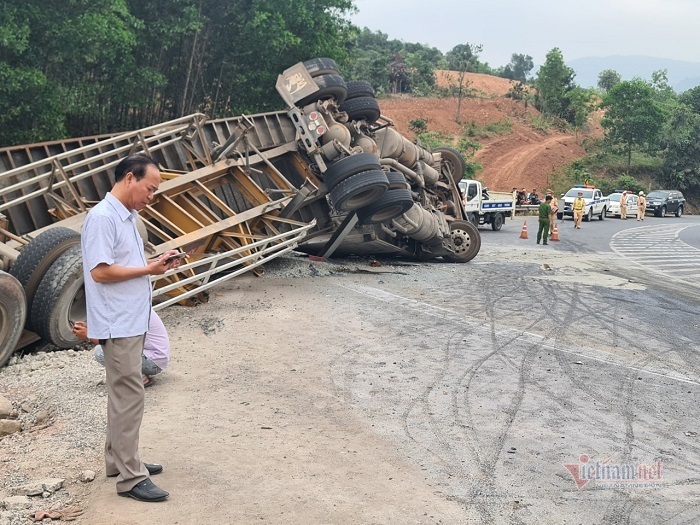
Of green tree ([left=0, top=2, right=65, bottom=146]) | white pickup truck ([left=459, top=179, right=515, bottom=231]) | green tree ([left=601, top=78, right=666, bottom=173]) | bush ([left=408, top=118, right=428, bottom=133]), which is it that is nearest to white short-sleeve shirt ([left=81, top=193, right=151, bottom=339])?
green tree ([left=0, top=2, right=65, bottom=146])

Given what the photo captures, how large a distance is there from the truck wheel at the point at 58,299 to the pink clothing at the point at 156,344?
1.87 meters

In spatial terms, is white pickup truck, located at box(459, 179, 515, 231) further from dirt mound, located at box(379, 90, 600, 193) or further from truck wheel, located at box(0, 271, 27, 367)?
dirt mound, located at box(379, 90, 600, 193)

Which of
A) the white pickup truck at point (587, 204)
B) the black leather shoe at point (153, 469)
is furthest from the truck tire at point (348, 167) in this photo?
the white pickup truck at point (587, 204)

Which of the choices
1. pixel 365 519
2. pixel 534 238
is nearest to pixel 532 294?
pixel 365 519

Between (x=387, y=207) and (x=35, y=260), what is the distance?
752cm

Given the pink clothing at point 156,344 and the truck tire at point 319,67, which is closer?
the pink clothing at point 156,344

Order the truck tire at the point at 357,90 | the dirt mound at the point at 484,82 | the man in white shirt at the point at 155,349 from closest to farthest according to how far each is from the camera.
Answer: the man in white shirt at the point at 155,349 < the truck tire at the point at 357,90 < the dirt mound at the point at 484,82

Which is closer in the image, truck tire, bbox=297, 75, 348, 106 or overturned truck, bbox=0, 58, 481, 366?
overturned truck, bbox=0, 58, 481, 366

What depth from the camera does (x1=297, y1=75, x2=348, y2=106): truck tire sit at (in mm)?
14352

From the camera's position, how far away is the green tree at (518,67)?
112 m

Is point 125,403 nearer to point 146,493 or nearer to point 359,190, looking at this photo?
point 146,493

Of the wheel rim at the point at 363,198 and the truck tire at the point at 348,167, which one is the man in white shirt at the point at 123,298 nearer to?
the truck tire at the point at 348,167

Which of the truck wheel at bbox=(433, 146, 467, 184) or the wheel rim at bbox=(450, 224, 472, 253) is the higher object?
the truck wheel at bbox=(433, 146, 467, 184)

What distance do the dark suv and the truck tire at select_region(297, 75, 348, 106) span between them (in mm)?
35250
